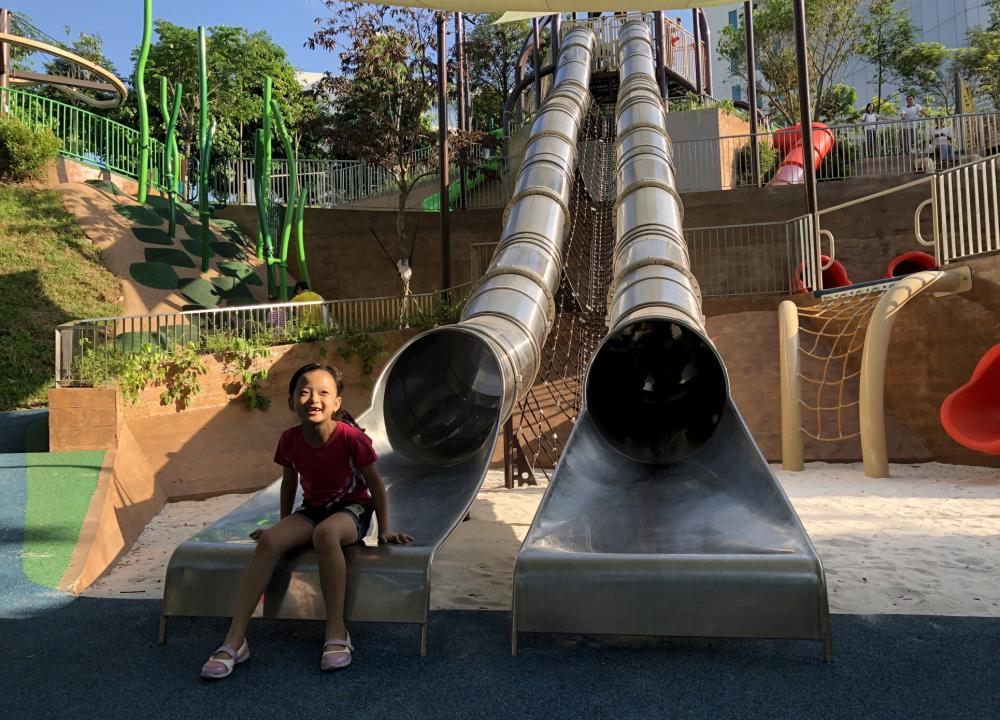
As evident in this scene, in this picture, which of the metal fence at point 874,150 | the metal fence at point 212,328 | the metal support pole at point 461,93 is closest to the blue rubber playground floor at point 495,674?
the metal fence at point 212,328

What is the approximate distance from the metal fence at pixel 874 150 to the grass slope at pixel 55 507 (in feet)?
39.9

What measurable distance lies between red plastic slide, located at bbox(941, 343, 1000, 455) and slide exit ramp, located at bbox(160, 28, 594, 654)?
13.1 ft

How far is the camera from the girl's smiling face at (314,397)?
136 inches

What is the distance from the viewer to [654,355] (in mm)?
6914

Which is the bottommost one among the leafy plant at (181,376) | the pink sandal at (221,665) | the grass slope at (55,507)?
the pink sandal at (221,665)

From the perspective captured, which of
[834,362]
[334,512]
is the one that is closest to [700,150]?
[834,362]

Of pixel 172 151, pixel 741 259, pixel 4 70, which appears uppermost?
pixel 4 70

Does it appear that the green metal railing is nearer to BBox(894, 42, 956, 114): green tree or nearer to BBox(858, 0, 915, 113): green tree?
BBox(858, 0, 915, 113): green tree

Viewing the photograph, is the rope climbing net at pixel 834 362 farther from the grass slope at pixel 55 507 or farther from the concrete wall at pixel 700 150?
the grass slope at pixel 55 507

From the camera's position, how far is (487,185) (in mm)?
17281

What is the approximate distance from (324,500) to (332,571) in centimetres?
41

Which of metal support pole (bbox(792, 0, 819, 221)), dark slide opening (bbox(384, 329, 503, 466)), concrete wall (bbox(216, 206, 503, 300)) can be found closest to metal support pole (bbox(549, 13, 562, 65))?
concrete wall (bbox(216, 206, 503, 300))

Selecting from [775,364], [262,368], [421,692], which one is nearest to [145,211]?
[262,368]

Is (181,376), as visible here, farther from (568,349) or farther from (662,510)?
(662,510)
